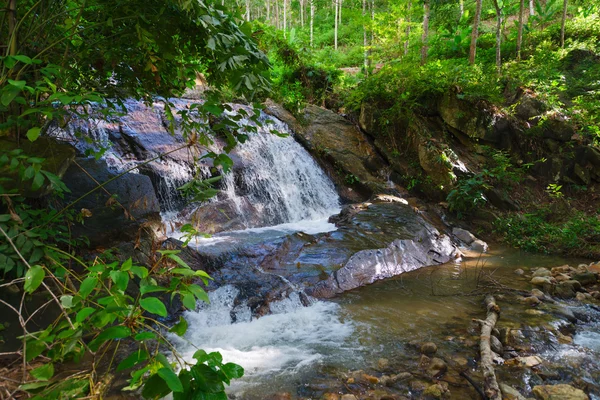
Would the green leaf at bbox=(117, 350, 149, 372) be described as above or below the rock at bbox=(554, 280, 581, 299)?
above

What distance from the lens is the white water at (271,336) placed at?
154 inches

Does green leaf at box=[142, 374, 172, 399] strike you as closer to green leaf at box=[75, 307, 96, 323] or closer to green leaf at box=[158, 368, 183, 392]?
green leaf at box=[158, 368, 183, 392]

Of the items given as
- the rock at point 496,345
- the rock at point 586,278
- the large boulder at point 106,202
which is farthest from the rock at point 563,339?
the large boulder at point 106,202

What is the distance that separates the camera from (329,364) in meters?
3.89

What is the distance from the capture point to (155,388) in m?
1.12

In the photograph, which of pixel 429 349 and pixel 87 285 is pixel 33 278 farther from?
pixel 429 349

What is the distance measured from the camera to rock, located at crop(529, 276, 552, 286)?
6164 mm

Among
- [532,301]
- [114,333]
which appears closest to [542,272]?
Result: [532,301]

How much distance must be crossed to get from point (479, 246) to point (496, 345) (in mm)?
5294

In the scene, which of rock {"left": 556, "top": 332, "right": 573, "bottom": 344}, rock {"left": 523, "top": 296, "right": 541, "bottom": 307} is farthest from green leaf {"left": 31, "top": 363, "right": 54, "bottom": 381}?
rock {"left": 523, "top": 296, "right": 541, "bottom": 307}

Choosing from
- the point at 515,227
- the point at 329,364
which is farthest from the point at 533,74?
the point at 329,364

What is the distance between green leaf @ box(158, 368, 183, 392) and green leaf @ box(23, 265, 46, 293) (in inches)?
21.5

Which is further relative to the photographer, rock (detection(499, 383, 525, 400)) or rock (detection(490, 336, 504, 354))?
rock (detection(490, 336, 504, 354))

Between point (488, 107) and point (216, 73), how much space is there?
10.8 m
